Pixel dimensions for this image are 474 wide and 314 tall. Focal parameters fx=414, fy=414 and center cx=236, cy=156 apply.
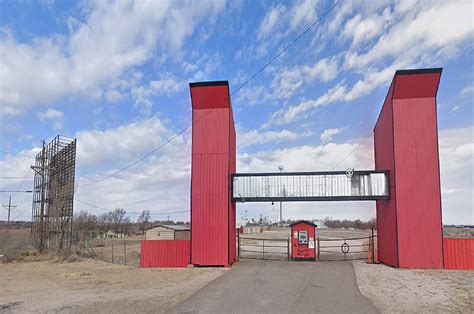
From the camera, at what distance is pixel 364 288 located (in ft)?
46.3

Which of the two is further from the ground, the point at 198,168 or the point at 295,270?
the point at 198,168

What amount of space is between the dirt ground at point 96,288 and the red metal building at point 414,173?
8.82 m

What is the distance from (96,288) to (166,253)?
706cm

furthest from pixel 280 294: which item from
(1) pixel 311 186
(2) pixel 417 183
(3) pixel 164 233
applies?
(3) pixel 164 233

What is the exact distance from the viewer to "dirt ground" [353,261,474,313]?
11.1m

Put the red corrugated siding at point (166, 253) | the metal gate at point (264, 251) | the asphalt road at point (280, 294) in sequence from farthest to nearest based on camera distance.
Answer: the metal gate at point (264, 251) < the red corrugated siding at point (166, 253) < the asphalt road at point (280, 294)

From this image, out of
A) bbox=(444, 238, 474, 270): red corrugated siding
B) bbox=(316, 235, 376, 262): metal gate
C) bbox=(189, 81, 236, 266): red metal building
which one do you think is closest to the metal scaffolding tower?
bbox=(189, 81, 236, 266): red metal building

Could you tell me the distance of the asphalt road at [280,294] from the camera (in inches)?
413

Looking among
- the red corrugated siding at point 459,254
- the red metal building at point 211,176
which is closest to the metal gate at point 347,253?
the red corrugated siding at point 459,254

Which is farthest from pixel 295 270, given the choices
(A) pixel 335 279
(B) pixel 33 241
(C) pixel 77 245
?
(B) pixel 33 241

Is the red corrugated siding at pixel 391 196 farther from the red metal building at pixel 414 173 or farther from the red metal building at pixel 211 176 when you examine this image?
the red metal building at pixel 211 176

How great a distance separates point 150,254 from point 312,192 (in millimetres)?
9144

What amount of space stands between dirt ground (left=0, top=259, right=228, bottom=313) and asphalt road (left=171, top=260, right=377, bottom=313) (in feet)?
2.46

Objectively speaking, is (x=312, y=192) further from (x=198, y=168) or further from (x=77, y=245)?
(x=77, y=245)
